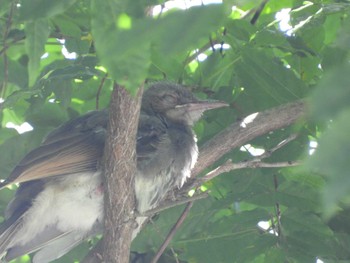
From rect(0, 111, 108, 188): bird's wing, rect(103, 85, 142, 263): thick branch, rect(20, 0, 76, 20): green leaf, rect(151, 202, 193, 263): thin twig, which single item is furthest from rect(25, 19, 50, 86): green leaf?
rect(151, 202, 193, 263): thin twig

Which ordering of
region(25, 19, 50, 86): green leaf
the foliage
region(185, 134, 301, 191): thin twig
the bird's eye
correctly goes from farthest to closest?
1. the bird's eye
2. the foliage
3. region(185, 134, 301, 191): thin twig
4. region(25, 19, 50, 86): green leaf

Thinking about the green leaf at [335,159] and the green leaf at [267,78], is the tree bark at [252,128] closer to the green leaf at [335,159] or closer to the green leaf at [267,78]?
the green leaf at [267,78]

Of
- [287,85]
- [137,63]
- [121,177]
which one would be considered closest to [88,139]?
[121,177]

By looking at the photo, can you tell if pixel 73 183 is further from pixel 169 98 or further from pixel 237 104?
pixel 169 98

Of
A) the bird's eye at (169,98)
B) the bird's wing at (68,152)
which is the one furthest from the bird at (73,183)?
the bird's eye at (169,98)

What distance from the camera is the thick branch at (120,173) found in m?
3.79

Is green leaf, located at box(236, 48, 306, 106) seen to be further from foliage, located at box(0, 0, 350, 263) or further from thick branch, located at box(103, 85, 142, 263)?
thick branch, located at box(103, 85, 142, 263)

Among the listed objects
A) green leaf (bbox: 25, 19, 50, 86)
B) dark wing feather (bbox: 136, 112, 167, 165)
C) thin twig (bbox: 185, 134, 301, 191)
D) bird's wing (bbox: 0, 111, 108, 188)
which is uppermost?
green leaf (bbox: 25, 19, 50, 86)

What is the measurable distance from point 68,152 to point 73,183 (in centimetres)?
26

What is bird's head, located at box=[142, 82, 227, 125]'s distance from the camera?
19.2 feet

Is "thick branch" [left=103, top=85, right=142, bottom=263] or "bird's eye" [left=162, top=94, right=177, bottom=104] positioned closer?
"thick branch" [left=103, top=85, right=142, bottom=263]

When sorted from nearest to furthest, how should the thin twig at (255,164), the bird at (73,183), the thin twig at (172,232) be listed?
the thin twig at (255,164), the thin twig at (172,232), the bird at (73,183)

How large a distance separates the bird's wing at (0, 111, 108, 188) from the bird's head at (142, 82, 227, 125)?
852mm

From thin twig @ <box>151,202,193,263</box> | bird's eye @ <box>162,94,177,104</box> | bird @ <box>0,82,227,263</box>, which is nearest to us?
thin twig @ <box>151,202,193,263</box>
